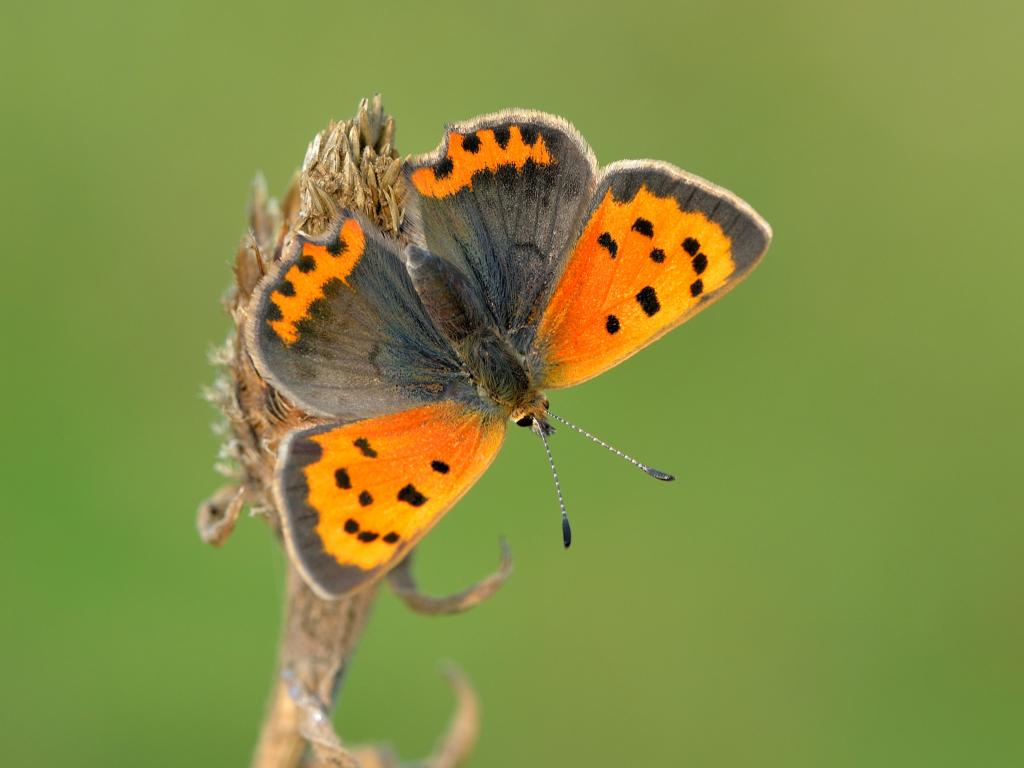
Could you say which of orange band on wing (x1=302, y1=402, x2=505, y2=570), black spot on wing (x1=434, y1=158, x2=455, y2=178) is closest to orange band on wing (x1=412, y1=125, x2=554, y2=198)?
black spot on wing (x1=434, y1=158, x2=455, y2=178)

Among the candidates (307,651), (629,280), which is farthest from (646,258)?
(307,651)

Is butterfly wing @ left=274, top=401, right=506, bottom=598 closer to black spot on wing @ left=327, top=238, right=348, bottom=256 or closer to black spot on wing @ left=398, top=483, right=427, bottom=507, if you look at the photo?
black spot on wing @ left=398, top=483, right=427, bottom=507

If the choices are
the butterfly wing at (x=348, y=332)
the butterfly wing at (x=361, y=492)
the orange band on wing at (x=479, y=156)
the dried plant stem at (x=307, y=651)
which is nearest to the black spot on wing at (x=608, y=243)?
the orange band on wing at (x=479, y=156)

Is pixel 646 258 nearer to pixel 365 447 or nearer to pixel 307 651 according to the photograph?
pixel 365 447

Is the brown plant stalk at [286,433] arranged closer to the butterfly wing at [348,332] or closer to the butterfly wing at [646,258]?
the butterfly wing at [348,332]

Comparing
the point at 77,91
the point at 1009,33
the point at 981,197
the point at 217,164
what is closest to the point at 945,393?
the point at 981,197
